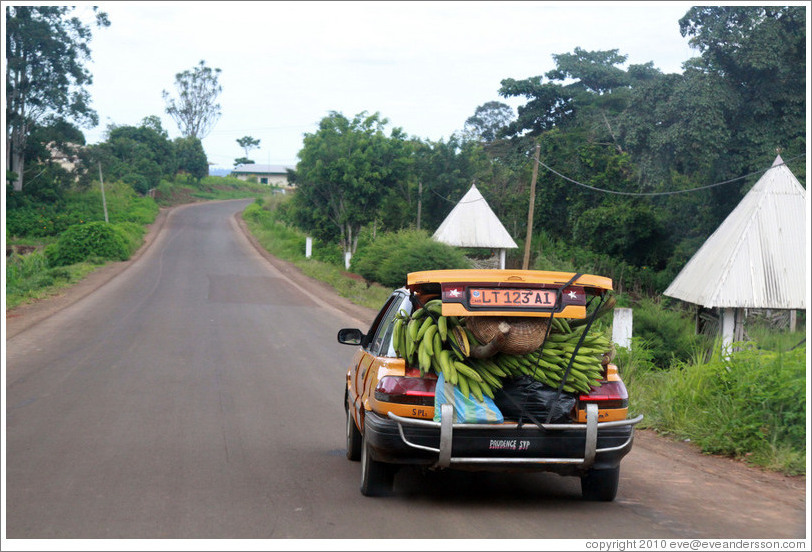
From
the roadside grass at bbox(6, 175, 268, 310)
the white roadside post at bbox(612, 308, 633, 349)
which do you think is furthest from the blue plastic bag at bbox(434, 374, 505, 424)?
the roadside grass at bbox(6, 175, 268, 310)

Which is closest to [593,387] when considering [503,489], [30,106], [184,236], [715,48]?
[503,489]

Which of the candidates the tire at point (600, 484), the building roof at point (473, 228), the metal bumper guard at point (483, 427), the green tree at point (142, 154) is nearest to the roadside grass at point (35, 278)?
the building roof at point (473, 228)

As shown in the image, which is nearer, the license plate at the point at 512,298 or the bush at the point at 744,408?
the license plate at the point at 512,298

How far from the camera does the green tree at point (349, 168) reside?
38688 millimetres

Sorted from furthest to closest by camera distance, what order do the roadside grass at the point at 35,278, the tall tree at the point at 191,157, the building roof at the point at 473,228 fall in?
the tall tree at the point at 191,157 → the building roof at the point at 473,228 → the roadside grass at the point at 35,278

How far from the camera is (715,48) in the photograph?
30.8m

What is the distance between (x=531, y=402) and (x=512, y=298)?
2.53 ft

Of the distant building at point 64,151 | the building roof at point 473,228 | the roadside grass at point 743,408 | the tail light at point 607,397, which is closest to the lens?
the tail light at point 607,397

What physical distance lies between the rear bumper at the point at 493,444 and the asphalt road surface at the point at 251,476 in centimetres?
39

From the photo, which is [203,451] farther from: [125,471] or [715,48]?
[715,48]

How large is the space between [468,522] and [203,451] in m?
3.36

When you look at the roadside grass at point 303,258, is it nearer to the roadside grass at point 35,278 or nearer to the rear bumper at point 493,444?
the roadside grass at point 35,278

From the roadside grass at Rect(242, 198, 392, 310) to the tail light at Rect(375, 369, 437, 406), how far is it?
1996cm

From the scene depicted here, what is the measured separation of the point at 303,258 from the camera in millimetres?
41094
